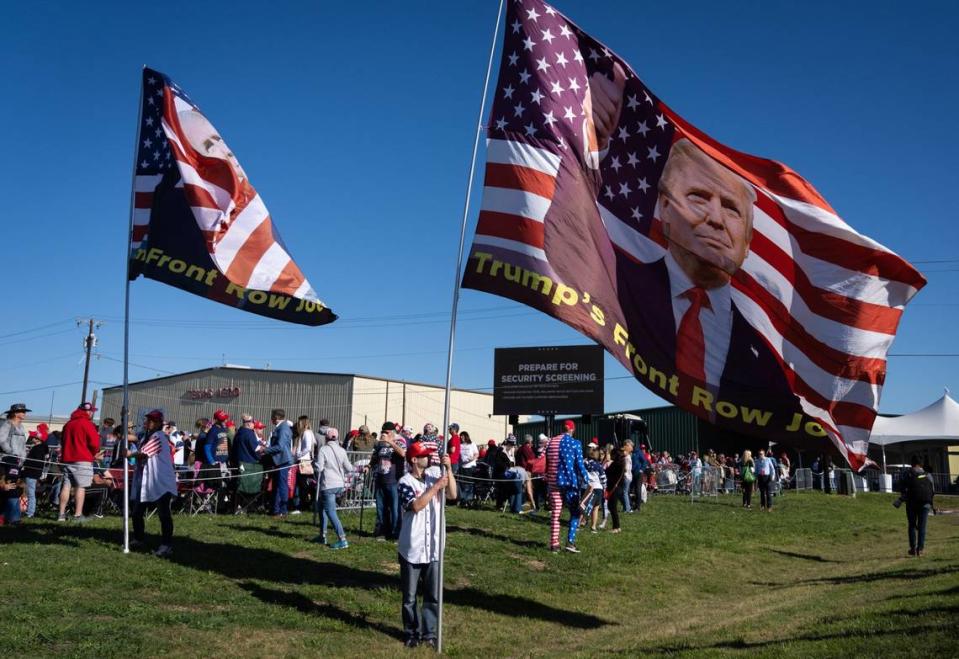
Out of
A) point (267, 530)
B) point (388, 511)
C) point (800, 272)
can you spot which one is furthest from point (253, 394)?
point (800, 272)

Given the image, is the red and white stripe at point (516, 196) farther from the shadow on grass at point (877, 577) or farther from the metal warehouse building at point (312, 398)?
the metal warehouse building at point (312, 398)

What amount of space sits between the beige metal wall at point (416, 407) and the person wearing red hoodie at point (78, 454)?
4634 centimetres

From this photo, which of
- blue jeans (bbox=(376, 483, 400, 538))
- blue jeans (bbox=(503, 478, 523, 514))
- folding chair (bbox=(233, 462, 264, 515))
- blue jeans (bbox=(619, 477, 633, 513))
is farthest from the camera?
blue jeans (bbox=(619, 477, 633, 513))

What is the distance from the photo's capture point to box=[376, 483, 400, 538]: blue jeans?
15.3 metres

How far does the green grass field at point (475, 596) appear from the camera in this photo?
9156 mm

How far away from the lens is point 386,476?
49.4 ft

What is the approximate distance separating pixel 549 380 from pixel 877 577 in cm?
2026

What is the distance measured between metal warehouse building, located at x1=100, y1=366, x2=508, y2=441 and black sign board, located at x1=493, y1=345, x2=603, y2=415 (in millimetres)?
26491

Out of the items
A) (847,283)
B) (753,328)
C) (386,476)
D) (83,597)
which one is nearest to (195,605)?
(83,597)

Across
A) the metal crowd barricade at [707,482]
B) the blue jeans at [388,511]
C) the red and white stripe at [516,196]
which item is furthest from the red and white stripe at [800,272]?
the metal crowd barricade at [707,482]

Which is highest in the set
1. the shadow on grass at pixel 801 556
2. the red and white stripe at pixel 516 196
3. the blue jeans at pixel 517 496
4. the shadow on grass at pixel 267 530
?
the red and white stripe at pixel 516 196

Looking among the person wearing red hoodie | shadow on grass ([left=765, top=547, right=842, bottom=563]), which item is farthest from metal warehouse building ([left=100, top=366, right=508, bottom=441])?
the person wearing red hoodie

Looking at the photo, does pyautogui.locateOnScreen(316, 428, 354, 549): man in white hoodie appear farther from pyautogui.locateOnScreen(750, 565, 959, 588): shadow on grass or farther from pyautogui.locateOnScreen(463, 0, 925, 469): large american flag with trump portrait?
pyautogui.locateOnScreen(750, 565, 959, 588): shadow on grass

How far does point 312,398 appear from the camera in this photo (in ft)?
210
